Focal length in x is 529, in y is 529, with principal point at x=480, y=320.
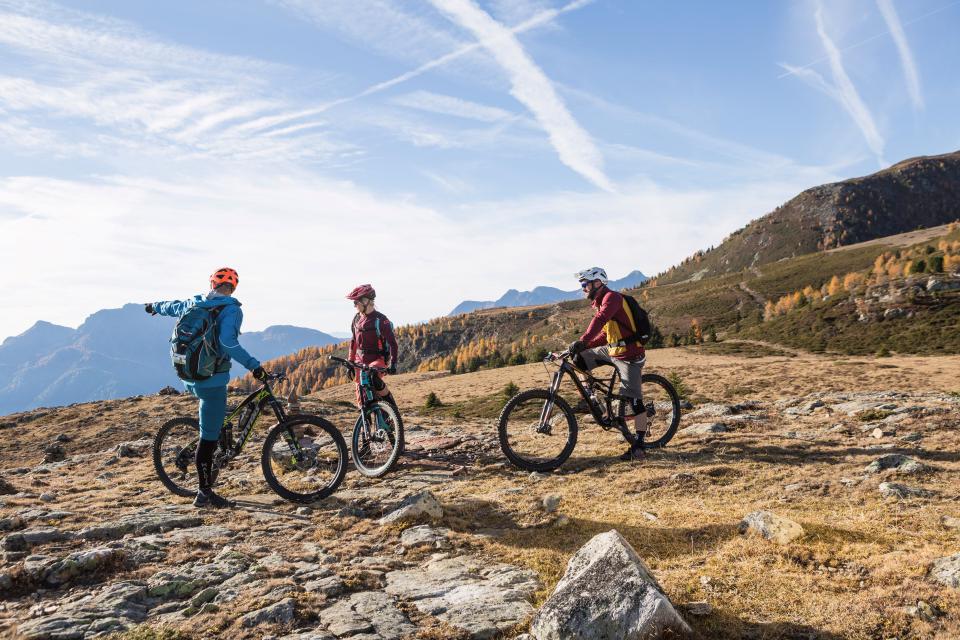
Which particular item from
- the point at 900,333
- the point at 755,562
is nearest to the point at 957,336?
the point at 900,333

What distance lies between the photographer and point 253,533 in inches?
300

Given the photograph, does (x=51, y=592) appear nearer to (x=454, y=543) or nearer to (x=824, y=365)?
(x=454, y=543)

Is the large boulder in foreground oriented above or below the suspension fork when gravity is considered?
below

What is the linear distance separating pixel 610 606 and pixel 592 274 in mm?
7112

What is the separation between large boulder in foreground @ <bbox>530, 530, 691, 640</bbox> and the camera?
4.12m

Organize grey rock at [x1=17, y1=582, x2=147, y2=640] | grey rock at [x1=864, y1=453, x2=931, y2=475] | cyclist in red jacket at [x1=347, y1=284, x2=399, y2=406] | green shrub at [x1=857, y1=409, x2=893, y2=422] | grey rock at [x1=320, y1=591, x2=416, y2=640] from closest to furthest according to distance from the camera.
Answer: grey rock at [x1=320, y1=591, x2=416, y2=640] < grey rock at [x1=17, y1=582, x2=147, y2=640] < grey rock at [x1=864, y1=453, x2=931, y2=475] < cyclist in red jacket at [x1=347, y1=284, x2=399, y2=406] < green shrub at [x1=857, y1=409, x2=893, y2=422]

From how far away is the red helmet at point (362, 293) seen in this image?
35.7 ft

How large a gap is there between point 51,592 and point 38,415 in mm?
23025

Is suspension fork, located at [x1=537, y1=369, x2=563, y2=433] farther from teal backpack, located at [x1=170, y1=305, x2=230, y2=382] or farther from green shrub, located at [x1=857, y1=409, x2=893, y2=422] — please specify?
green shrub, located at [x1=857, y1=409, x2=893, y2=422]

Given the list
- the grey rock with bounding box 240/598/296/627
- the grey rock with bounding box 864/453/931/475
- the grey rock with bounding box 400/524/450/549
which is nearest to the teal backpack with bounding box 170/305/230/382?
the grey rock with bounding box 400/524/450/549

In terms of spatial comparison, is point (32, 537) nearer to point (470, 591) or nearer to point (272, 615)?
point (272, 615)

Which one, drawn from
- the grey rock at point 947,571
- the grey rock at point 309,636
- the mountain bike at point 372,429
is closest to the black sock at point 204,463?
the mountain bike at point 372,429

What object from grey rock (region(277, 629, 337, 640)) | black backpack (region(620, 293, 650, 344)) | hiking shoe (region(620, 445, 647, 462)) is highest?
black backpack (region(620, 293, 650, 344))

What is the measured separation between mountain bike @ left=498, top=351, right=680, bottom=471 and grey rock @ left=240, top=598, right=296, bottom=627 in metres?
5.63
